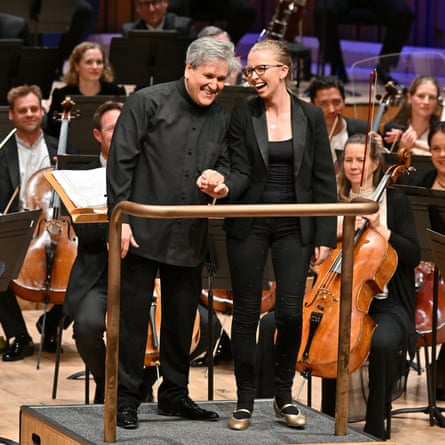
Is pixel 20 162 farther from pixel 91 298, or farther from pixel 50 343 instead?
pixel 91 298

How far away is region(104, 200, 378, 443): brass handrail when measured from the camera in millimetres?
3273

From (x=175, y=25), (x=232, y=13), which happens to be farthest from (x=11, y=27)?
(x=232, y=13)

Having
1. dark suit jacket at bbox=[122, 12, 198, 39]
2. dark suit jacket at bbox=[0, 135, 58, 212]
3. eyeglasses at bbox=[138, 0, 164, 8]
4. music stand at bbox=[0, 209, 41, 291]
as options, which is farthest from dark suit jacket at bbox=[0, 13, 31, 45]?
music stand at bbox=[0, 209, 41, 291]

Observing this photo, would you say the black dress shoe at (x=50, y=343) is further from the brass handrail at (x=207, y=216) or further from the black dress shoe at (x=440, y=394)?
the brass handrail at (x=207, y=216)

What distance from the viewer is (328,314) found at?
14.2ft

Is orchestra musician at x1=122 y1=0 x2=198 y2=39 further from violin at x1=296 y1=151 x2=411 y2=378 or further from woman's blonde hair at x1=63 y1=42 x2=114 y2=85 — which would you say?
violin at x1=296 y1=151 x2=411 y2=378

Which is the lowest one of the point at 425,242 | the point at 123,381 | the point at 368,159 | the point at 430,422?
the point at 430,422

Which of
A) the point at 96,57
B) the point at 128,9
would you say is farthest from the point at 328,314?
the point at 128,9

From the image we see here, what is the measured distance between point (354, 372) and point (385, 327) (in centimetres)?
30

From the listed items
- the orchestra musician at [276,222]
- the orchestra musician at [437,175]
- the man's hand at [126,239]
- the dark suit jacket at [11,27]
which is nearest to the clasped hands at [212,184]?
the orchestra musician at [276,222]

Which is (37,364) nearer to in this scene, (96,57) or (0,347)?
(0,347)

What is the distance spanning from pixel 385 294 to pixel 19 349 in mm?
1915

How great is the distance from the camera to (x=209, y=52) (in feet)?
11.8

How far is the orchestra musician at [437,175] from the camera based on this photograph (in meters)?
4.88
